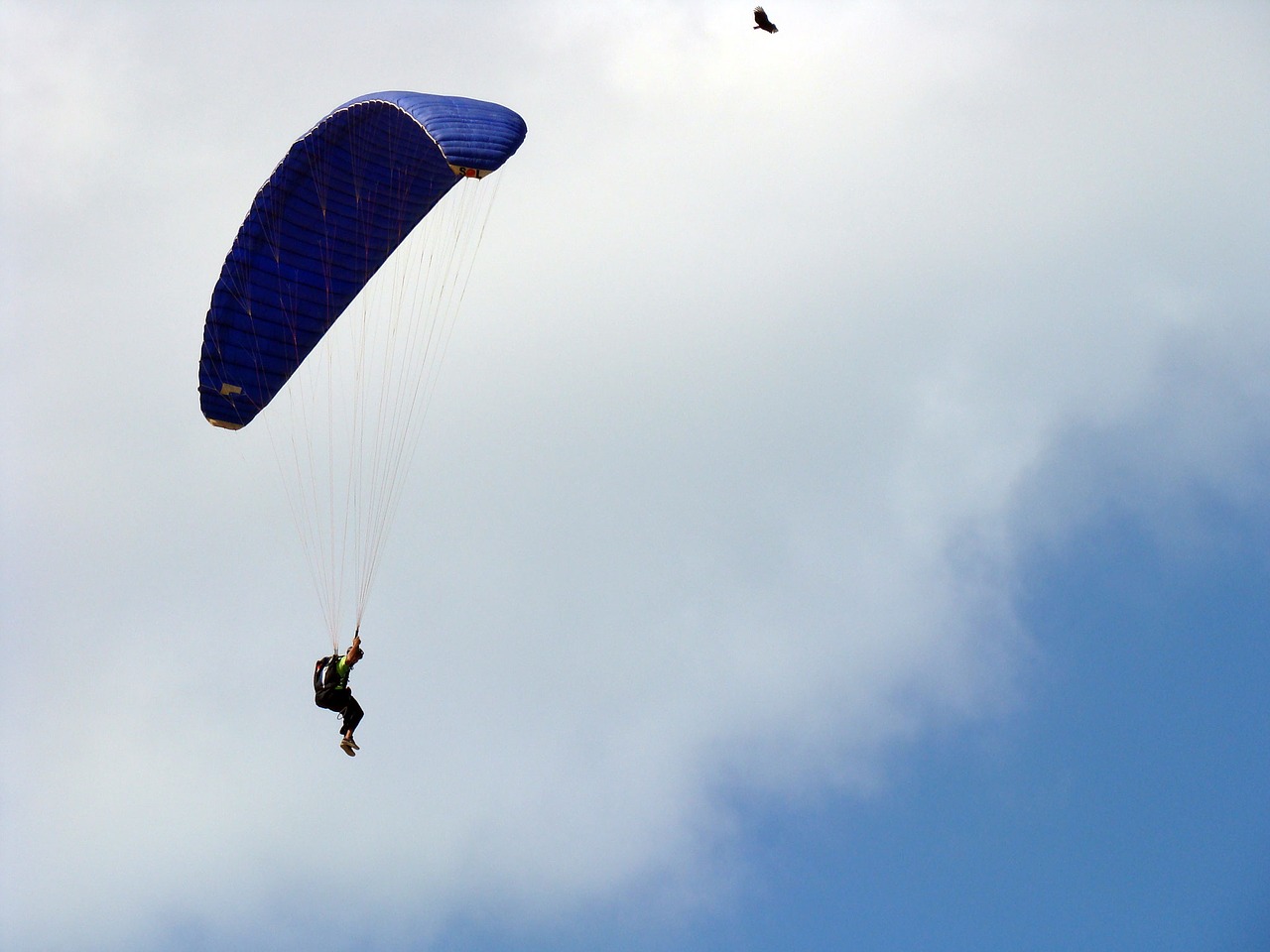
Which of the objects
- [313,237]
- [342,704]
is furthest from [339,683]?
[313,237]

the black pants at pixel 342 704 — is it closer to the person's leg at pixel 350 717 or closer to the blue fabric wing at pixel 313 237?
the person's leg at pixel 350 717

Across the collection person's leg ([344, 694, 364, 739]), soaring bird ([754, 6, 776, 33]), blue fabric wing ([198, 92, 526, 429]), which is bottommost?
person's leg ([344, 694, 364, 739])

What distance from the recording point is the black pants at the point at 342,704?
92.1ft

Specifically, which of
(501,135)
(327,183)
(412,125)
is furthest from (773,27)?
(327,183)

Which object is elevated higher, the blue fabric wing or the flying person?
the blue fabric wing

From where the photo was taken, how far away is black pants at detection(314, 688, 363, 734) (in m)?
28.1

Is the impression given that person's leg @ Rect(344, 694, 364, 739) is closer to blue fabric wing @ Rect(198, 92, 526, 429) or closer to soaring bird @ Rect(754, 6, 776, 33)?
Answer: blue fabric wing @ Rect(198, 92, 526, 429)

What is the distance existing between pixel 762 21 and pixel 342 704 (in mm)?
11192

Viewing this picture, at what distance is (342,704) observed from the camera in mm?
28250

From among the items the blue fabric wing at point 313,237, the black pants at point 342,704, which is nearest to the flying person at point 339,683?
the black pants at point 342,704

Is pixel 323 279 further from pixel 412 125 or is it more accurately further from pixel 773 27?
pixel 773 27

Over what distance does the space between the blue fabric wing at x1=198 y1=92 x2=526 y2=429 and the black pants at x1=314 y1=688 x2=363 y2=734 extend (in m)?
5.49

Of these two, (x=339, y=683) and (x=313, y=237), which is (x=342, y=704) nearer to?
(x=339, y=683)

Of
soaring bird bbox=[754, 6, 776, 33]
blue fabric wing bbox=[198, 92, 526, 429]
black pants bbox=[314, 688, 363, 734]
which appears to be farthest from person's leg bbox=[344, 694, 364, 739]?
soaring bird bbox=[754, 6, 776, 33]
